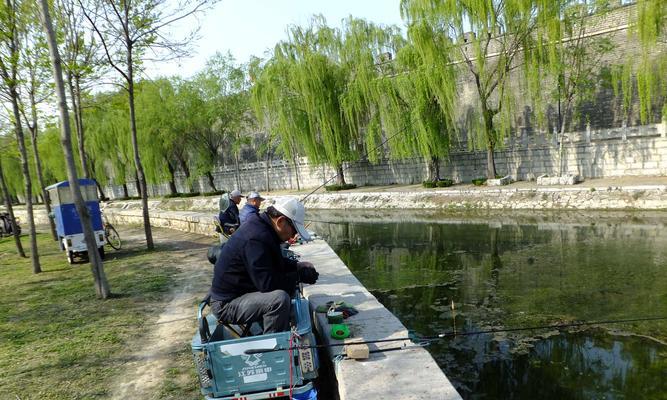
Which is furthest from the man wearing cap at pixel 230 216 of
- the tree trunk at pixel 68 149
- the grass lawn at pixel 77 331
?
the tree trunk at pixel 68 149

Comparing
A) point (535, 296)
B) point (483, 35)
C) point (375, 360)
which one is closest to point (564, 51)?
point (483, 35)

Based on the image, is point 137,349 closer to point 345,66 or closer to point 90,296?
point 90,296

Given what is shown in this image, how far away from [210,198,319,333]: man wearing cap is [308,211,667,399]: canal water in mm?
2027

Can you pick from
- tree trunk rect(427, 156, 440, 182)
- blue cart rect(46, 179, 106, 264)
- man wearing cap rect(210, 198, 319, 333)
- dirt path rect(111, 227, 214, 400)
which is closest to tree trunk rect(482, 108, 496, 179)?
tree trunk rect(427, 156, 440, 182)

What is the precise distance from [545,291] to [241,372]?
5229 mm

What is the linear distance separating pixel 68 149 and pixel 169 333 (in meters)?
3.47

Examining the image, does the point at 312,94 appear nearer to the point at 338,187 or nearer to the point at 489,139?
the point at 338,187

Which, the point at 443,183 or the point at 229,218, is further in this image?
the point at 443,183

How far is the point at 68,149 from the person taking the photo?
6.80m

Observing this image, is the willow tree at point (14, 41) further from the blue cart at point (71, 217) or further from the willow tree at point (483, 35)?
the willow tree at point (483, 35)

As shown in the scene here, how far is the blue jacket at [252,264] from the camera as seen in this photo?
3365 mm

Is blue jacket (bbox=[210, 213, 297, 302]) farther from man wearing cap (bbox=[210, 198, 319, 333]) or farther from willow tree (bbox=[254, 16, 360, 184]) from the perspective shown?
willow tree (bbox=[254, 16, 360, 184])

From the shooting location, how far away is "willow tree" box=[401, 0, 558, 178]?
55.5ft

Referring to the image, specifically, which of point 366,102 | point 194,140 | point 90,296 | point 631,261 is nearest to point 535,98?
point 366,102
